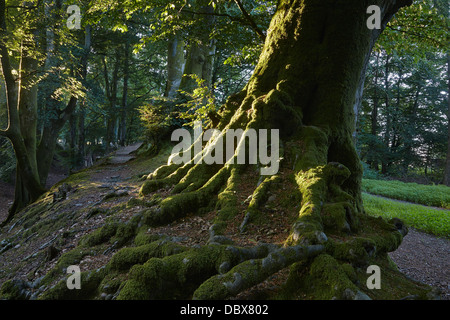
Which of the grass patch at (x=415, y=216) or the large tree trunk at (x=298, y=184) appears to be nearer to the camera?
the large tree trunk at (x=298, y=184)

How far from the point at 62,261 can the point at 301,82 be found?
465 cm

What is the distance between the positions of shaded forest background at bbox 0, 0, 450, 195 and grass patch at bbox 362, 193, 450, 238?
11.1 ft

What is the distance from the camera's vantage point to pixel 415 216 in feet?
30.9

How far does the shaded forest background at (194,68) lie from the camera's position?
23.2 feet

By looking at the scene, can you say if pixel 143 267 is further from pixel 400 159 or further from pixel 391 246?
pixel 400 159

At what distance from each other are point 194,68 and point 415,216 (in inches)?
455

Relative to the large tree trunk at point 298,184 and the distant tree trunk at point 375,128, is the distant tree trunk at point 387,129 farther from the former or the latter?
the large tree trunk at point 298,184

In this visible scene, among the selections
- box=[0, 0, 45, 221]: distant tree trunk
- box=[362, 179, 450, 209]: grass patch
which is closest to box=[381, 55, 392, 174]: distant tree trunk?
box=[362, 179, 450, 209]: grass patch

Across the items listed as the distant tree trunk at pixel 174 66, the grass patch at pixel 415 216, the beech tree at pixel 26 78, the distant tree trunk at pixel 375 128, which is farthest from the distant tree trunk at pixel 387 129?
the beech tree at pixel 26 78

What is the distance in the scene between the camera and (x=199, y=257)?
2.52 meters

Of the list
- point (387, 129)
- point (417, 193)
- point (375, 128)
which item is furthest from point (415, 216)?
point (375, 128)

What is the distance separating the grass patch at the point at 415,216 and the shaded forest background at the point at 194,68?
340 cm

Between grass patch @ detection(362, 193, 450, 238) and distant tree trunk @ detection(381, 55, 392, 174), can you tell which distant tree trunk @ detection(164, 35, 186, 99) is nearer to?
grass patch @ detection(362, 193, 450, 238)

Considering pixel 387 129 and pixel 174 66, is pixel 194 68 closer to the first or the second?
pixel 174 66
